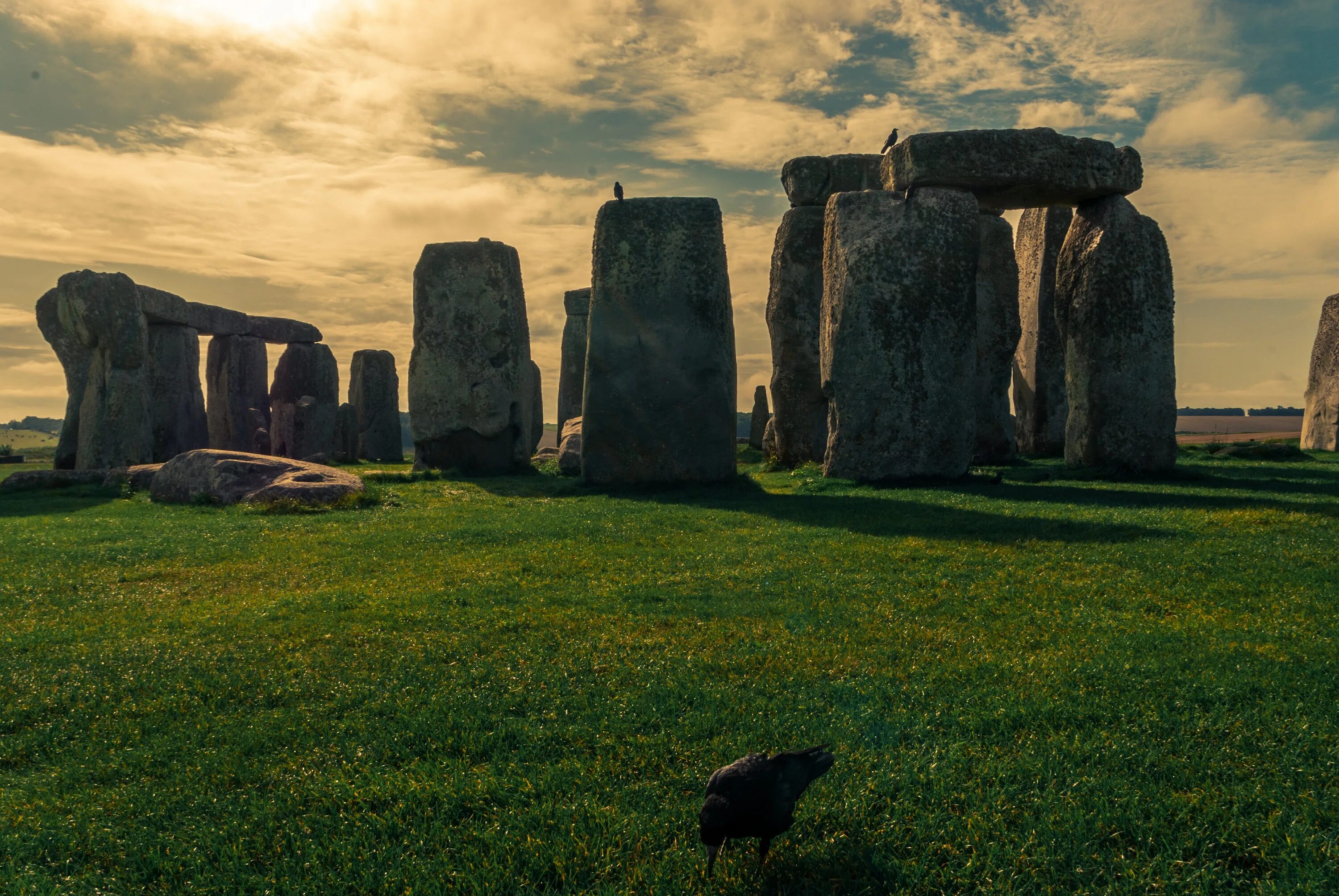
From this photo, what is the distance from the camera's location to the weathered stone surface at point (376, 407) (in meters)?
25.5

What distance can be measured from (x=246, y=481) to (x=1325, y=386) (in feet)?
68.6

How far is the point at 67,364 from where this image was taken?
17.4m

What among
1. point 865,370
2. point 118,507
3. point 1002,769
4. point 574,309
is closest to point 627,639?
point 1002,769

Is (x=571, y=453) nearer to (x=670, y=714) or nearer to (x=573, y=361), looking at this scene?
(x=573, y=361)

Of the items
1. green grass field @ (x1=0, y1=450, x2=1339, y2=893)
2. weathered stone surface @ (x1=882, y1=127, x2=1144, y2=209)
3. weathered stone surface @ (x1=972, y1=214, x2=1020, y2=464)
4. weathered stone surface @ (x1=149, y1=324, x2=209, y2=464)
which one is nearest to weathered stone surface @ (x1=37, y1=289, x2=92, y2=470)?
weathered stone surface @ (x1=149, y1=324, x2=209, y2=464)

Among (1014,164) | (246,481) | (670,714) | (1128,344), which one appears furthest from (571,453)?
(670,714)

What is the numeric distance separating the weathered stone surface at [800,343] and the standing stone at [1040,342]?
13.2ft

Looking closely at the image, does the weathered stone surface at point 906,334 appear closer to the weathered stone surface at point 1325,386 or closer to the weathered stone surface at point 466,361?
the weathered stone surface at point 466,361

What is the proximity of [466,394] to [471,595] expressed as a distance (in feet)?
32.1

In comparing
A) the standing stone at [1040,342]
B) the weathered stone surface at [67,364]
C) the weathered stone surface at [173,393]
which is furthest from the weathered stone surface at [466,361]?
the standing stone at [1040,342]

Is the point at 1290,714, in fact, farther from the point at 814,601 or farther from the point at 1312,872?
the point at 814,601

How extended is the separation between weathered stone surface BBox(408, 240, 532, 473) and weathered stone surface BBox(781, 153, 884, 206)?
505 centimetres

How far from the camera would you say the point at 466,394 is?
15.0 meters

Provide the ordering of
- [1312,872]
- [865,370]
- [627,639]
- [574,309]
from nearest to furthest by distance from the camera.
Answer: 1. [1312,872]
2. [627,639]
3. [865,370]
4. [574,309]
